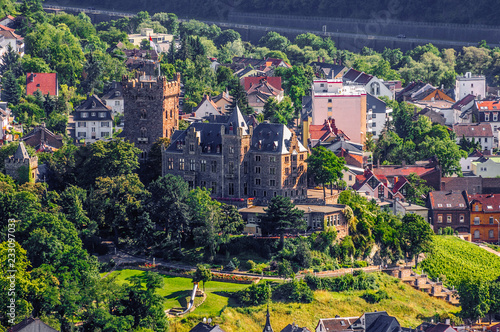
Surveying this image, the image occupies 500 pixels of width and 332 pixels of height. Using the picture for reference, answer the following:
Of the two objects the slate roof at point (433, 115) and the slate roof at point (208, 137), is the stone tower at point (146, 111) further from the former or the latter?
the slate roof at point (433, 115)

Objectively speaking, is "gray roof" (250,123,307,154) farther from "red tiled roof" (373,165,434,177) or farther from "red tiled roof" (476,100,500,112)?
"red tiled roof" (476,100,500,112)

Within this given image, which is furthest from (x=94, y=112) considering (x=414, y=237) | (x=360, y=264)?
Answer: (x=360, y=264)

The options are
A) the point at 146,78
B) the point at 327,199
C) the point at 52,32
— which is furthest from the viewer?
the point at 52,32

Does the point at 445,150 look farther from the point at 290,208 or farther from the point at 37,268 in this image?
the point at 37,268

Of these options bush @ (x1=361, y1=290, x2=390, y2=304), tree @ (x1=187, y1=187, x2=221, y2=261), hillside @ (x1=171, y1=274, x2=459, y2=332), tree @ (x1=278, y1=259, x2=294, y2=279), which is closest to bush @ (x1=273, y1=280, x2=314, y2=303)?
hillside @ (x1=171, y1=274, x2=459, y2=332)

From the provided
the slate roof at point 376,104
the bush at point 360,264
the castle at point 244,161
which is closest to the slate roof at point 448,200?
the bush at point 360,264

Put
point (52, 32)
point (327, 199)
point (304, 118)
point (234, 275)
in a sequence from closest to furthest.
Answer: point (234, 275) → point (327, 199) → point (304, 118) → point (52, 32)

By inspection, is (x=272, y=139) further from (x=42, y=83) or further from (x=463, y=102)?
(x=463, y=102)

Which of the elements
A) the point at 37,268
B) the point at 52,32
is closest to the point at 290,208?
the point at 37,268
